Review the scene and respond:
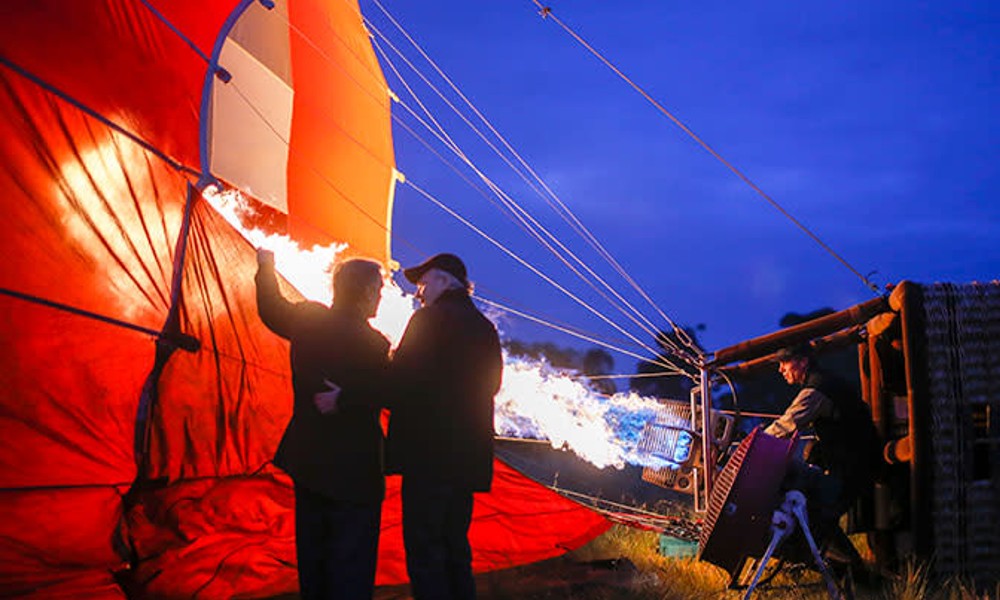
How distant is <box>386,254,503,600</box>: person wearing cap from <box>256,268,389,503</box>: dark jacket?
0.37 ft

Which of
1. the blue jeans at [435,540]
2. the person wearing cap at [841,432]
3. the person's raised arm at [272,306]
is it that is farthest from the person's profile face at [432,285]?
the person wearing cap at [841,432]

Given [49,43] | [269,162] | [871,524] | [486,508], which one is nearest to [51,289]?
[49,43]

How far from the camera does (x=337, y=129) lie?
729 cm

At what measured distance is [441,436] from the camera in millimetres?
3314

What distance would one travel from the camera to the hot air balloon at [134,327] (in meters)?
3.63

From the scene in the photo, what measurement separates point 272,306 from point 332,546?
38.8 inches

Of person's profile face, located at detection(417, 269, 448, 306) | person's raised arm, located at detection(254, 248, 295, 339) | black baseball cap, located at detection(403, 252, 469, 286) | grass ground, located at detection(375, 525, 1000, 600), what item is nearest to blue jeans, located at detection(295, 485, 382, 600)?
person's raised arm, located at detection(254, 248, 295, 339)

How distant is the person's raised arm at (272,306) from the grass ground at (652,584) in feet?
6.80

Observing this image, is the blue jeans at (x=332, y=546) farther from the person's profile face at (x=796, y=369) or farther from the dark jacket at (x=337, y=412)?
the person's profile face at (x=796, y=369)

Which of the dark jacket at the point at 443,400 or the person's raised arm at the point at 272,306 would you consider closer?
the dark jacket at the point at 443,400

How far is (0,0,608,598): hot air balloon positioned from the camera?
3.63 metres

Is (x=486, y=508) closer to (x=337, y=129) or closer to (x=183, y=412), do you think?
(x=183, y=412)

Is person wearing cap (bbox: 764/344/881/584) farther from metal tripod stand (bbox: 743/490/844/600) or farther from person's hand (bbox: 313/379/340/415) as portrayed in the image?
person's hand (bbox: 313/379/340/415)

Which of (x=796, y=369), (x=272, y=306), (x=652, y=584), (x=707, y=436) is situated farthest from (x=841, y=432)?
(x=272, y=306)
